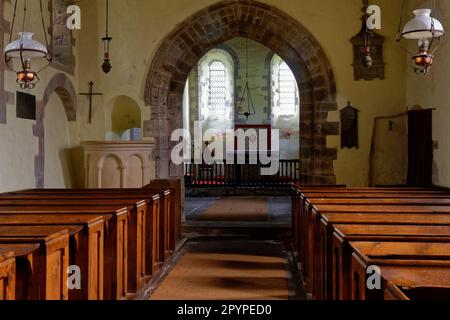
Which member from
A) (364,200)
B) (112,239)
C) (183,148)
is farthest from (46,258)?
(183,148)

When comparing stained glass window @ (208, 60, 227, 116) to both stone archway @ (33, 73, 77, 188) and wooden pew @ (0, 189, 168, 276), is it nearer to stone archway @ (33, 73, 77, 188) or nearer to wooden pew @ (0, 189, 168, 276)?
stone archway @ (33, 73, 77, 188)

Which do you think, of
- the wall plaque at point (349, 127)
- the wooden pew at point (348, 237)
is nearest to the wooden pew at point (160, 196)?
the wooden pew at point (348, 237)

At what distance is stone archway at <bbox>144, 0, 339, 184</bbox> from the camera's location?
7.53m

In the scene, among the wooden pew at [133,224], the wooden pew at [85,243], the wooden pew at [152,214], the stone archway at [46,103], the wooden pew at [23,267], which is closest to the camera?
the wooden pew at [23,267]

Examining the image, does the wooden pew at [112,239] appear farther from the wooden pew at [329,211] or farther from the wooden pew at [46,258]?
the wooden pew at [329,211]

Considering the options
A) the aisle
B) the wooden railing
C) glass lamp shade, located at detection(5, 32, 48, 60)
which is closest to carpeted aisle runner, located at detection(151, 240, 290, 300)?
the aisle

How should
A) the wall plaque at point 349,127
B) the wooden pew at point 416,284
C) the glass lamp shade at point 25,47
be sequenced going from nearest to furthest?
the wooden pew at point 416,284, the glass lamp shade at point 25,47, the wall plaque at point 349,127

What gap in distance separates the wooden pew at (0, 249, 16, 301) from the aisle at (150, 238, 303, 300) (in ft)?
7.01

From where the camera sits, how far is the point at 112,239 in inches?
133

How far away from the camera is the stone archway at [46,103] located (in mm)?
6211

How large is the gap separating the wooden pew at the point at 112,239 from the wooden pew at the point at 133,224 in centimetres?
20

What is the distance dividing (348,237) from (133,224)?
201 cm

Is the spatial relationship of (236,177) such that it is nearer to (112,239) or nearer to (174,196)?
(174,196)
